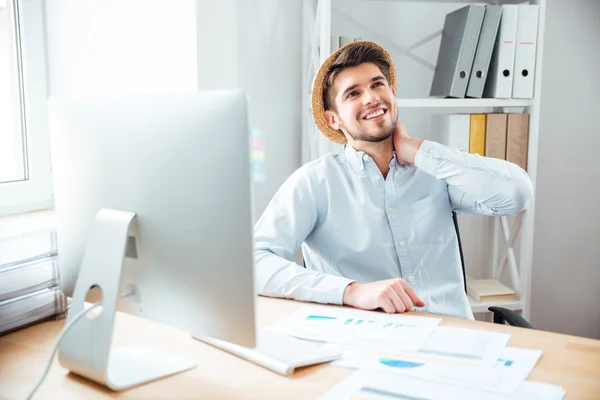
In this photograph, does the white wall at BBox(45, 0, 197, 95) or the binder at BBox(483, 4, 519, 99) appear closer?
the white wall at BBox(45, 0, 197, 95)

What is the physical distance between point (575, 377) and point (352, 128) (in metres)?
1.01

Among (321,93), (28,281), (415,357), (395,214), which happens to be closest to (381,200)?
(395,214)

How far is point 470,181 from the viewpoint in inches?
66.7

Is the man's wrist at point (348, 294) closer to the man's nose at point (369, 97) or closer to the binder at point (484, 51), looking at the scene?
the man's nose at point (369, 97)

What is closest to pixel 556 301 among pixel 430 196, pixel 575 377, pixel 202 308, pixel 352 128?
pixel 430 196

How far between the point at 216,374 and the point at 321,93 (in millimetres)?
1127

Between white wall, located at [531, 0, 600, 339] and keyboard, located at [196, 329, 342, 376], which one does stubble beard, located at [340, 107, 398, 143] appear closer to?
keyboard, located at [196, 329, 342, 376]

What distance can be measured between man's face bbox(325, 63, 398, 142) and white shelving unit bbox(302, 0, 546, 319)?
16.2 inches

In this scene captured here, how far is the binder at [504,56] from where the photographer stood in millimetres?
2281

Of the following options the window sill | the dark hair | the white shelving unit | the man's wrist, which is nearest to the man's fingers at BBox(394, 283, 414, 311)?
the man's wrist

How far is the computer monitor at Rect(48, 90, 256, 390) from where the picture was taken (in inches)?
35.1

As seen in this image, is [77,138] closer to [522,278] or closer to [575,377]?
[575,377]

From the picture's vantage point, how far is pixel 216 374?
105 cm

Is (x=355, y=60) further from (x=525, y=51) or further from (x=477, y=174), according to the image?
(x=525, y=51)
